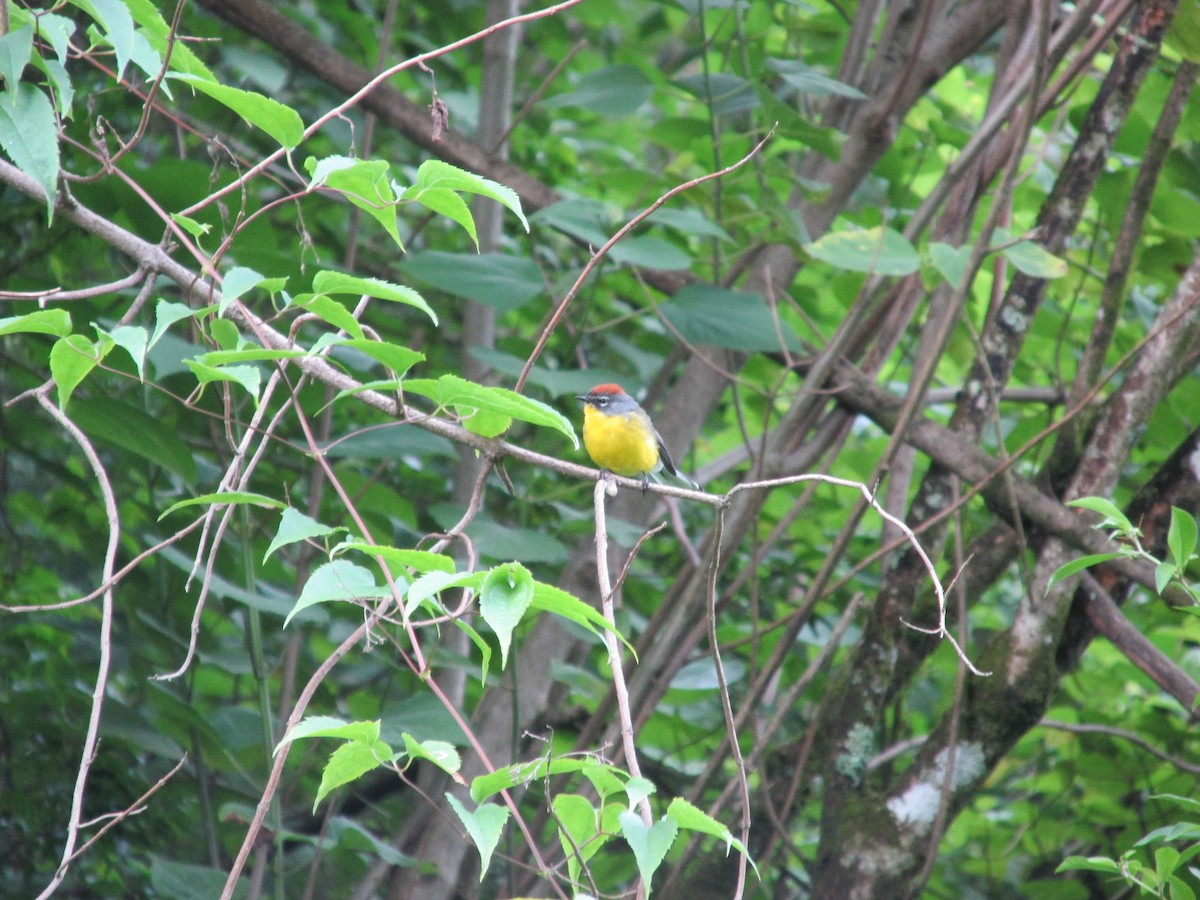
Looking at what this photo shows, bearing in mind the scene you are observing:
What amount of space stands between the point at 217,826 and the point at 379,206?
3.09 m

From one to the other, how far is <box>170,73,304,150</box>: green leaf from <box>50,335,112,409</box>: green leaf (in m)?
0.40

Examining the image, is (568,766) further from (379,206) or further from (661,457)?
(661,457)

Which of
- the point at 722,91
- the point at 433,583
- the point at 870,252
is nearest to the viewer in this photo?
the point at 433,583

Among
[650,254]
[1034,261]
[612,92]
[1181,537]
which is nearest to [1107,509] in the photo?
[1181,537]

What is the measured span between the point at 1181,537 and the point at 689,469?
3201mm

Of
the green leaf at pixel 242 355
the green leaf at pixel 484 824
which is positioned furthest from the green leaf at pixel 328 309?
the green leaf at pixel 484 824

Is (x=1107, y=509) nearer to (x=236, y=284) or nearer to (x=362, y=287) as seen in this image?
(x=362, y=287)

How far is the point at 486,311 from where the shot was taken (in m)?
4.46

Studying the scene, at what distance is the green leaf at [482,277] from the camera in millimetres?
3576

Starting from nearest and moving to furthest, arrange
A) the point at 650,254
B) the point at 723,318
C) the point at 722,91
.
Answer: the point at 650,254
the point at 723,318
the point at 722,91

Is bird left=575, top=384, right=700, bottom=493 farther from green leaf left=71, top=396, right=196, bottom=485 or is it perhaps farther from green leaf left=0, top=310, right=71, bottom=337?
green leaf left=0, top=310, right=71, bottom=337

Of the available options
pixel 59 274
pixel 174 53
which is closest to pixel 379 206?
pixel 174 53

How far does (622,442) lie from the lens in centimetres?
463

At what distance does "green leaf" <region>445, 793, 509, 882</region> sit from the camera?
129cm
